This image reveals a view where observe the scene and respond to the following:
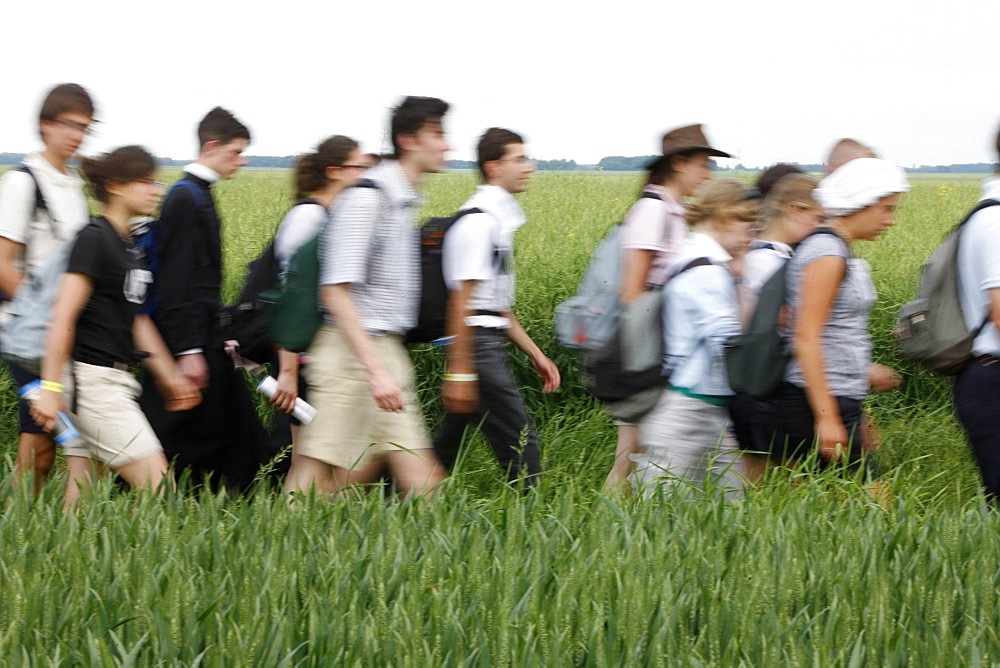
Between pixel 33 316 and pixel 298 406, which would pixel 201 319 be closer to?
pixel 298 406

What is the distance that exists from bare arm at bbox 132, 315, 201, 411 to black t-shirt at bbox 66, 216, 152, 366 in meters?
0.15

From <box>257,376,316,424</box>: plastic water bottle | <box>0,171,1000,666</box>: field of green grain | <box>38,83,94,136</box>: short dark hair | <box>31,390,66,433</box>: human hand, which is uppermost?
<box>38,83,94,136</box>: short dark hair

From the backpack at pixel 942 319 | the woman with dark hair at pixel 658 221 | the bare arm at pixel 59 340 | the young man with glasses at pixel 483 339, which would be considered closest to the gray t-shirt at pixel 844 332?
the backpack at pixel 942 319

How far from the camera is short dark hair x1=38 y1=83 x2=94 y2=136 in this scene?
4652 millimetres

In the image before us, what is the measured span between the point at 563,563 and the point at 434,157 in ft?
5.38

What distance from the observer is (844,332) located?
4098 millimetres

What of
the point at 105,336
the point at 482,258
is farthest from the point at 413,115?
the point at 105,336

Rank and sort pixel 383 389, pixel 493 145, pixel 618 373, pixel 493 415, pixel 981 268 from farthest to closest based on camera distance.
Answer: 1. pixel 493 145
2. pixel 493 415
3. pixel 618 373
4. pixel 383 389
5. pixel 981 268

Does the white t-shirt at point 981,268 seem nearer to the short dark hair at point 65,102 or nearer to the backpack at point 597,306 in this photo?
the backpack at point 597,306

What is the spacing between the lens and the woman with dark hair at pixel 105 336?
3.99m

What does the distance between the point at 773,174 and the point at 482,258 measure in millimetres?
1897

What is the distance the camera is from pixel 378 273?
13.7 ft

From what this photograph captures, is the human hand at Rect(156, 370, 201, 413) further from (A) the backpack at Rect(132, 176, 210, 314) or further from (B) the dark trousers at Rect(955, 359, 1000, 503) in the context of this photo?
(B) the dark trousers at Rect(955, 359, 1000, 503)

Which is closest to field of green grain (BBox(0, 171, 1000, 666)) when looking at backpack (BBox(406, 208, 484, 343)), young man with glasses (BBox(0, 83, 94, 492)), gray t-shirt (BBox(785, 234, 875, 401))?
gray t-shirt (BBox(785, 234, 875, 401))
